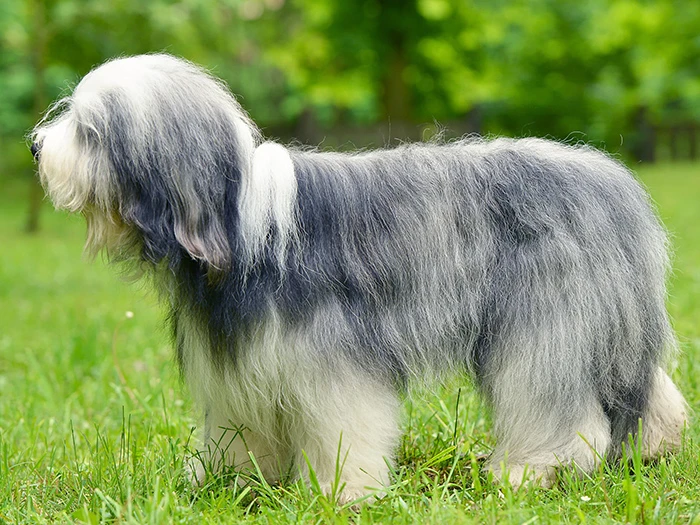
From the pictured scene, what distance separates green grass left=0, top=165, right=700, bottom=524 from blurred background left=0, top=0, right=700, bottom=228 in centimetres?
701

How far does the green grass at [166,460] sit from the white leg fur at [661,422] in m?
Result: 0.05

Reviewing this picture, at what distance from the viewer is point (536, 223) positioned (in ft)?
10.5

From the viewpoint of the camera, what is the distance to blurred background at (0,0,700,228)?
596 inches

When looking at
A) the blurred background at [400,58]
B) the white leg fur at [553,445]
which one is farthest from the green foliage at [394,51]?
the white leg fur at [553,445]

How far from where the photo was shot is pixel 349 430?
3082 millimetres

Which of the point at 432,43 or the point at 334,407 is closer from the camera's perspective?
the point at 334,407

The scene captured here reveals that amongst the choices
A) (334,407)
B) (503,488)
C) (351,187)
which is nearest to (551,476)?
(503,488)

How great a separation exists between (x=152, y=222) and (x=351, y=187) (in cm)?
71

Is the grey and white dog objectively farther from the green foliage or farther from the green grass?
A: the green foliage

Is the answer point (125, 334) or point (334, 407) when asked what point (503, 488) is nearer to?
point (334, 407)

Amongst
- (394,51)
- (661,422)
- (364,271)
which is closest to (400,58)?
(394,51)

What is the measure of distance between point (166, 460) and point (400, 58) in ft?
47.4

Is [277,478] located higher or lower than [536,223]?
lower

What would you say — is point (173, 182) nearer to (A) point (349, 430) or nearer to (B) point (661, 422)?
(A) point (349, 430)
